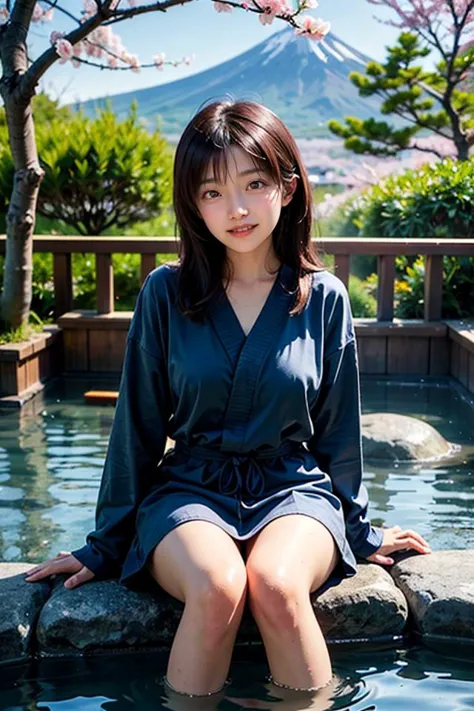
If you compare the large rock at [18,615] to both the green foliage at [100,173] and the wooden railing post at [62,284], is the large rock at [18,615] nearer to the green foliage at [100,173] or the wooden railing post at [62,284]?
the wooden railing post at [62,284]

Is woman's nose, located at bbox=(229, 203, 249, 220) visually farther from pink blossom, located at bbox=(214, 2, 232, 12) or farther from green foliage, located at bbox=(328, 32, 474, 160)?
green foliage, located at bbox=(328, 32, 474, 160)

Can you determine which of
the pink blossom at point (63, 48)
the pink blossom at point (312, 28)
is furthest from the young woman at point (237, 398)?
the pink blossom at point (63, 48)

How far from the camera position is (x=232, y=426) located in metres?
2.17

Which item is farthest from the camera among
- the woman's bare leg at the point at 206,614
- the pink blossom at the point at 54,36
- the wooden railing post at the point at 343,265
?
the wooden railing post at the point at 343,265

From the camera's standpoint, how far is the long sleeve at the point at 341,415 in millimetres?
2266

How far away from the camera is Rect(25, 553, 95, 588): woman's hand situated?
7.40 ft

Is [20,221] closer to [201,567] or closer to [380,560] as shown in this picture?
[380,560]

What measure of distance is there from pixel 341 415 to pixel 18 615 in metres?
0.85

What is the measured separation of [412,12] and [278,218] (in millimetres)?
10946

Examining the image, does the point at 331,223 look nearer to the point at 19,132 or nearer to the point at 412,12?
the point at 412,12

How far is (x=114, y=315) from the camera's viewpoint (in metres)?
5.66

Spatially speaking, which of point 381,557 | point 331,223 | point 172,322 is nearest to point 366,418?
point 381,557

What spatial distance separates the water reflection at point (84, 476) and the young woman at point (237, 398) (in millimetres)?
802

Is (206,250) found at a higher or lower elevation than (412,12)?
lower
